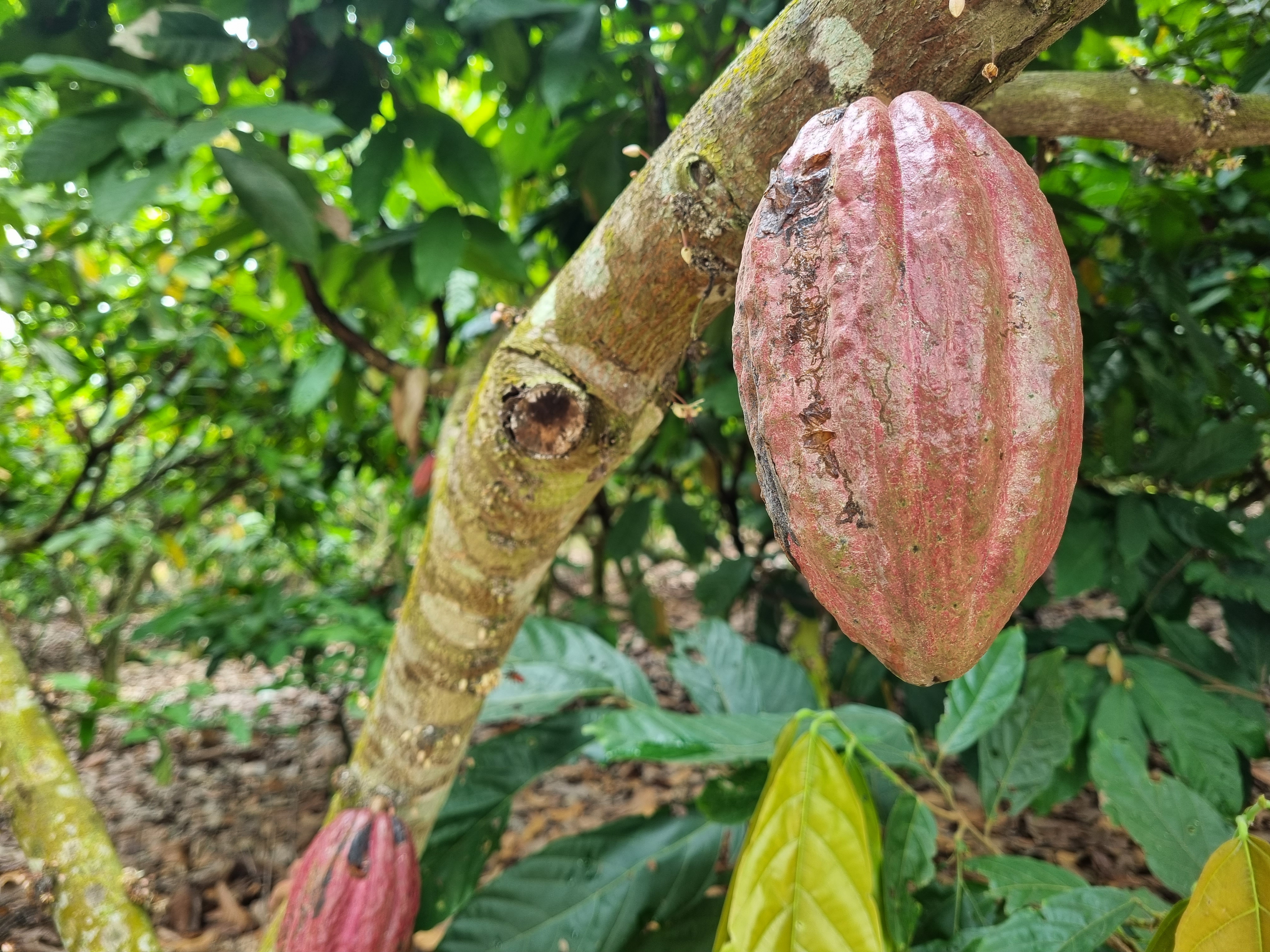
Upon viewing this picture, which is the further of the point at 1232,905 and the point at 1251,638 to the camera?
the point at 1251,638

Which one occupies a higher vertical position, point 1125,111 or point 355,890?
point 1125,111

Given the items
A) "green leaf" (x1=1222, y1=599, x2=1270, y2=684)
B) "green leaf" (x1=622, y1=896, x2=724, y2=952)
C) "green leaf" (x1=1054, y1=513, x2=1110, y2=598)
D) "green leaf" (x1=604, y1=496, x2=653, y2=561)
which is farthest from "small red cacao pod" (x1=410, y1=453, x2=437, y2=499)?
"green leaf" (x1=1222, y1=599, x2=1270, y2=684)

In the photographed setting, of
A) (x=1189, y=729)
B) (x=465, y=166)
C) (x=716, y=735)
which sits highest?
(x=465, y=166)

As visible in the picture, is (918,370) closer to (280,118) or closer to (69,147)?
(280,118)

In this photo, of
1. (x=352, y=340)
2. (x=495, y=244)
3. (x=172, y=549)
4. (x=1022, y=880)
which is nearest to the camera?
(x=1022, y=880)

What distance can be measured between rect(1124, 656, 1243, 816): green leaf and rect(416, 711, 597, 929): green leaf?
802mm

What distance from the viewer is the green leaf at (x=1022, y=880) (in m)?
0.71

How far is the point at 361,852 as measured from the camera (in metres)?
0.80

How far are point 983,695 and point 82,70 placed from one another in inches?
53.1

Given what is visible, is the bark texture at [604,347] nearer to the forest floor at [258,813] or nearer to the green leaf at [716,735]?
the green leaf at [716,735]

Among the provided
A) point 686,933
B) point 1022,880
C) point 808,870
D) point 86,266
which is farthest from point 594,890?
point 86,266

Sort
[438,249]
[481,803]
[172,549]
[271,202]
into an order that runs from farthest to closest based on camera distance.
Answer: [172,549] → [438,249] → [481,803] → [271,202]

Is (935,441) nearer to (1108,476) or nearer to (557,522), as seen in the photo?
(557,522)

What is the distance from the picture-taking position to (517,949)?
93cm
